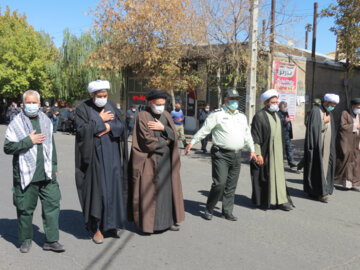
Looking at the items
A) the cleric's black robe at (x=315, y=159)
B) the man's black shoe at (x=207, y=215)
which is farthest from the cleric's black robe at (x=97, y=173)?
the cleric's black robe at (x=315, y=159)

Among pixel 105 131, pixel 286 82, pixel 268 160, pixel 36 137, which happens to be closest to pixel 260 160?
pixel 268 160

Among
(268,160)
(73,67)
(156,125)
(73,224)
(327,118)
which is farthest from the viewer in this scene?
(73,67)

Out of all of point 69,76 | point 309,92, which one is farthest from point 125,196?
point 69,76

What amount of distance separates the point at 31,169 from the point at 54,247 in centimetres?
88

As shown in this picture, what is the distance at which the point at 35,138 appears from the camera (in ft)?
13.1

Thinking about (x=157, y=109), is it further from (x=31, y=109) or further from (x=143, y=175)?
(x=31, y=109)

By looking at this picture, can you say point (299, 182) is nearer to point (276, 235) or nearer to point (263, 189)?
point (263, 189)

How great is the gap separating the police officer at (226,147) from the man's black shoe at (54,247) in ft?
6.77

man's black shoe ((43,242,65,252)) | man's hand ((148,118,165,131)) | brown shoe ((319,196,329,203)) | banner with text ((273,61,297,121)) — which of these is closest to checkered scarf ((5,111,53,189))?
man's black shoe ((43,242,65,252))

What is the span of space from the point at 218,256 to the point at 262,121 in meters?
2.46

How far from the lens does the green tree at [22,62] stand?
26562 mm

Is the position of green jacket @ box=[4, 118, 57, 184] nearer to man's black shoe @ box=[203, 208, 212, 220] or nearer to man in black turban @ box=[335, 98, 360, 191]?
man's black shoe @ box=[203, 208, 212, 220]

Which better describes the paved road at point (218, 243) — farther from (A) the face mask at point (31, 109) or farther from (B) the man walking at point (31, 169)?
(A) the face mask at point (31, 109)

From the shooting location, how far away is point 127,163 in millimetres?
4676
